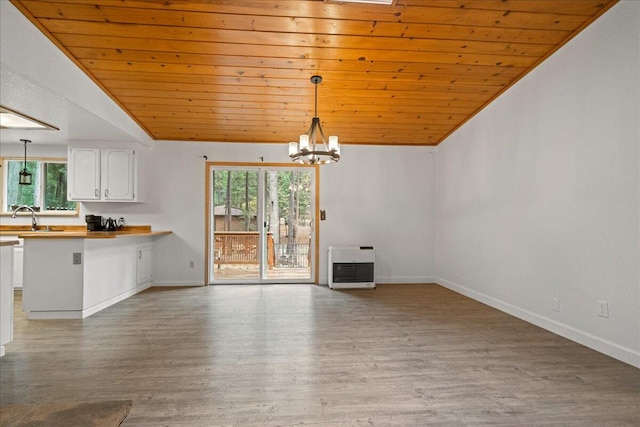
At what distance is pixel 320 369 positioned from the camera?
239 cm

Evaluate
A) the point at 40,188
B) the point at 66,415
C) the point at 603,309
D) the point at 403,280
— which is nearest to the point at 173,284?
the point at 40,188

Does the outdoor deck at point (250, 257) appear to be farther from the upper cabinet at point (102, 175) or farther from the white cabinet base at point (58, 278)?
the white cabinet base at point (58, 278)

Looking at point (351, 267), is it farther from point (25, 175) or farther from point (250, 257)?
point (25, 175)

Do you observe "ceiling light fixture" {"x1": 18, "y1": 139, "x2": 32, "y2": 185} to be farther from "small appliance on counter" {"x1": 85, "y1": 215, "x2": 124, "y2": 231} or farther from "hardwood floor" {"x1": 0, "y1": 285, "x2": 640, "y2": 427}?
"hardwood floor" {"x1": 0, "y1": 285, "x2": 640, "y2": 427}

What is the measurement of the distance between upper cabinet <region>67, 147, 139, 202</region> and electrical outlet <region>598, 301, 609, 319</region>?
612 centimetres

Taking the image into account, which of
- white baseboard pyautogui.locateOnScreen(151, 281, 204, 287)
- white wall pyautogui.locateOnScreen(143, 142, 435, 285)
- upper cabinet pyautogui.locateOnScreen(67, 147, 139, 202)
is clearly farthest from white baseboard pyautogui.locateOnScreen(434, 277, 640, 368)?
upper cabinet pyautogui.locateOnScreen(67, 147, 139, 202)

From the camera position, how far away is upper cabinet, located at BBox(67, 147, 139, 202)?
196 inches

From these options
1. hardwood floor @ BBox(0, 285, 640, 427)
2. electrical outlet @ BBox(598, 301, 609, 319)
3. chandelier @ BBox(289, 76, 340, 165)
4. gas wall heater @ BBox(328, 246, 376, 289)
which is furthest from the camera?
gas wall heater @ BBox(328, 246, 376, 289)

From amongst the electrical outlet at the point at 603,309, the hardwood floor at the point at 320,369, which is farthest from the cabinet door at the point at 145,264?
the electrical outlet at the point at 603,309

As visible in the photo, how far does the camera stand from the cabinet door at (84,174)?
496cm

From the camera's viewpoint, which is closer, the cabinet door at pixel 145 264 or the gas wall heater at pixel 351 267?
the cabinet door at pixel 145 264

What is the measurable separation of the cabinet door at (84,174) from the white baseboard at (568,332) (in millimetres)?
6119

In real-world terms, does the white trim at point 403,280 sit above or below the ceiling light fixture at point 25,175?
below

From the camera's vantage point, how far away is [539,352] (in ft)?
8.93
